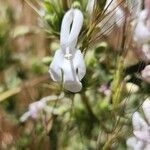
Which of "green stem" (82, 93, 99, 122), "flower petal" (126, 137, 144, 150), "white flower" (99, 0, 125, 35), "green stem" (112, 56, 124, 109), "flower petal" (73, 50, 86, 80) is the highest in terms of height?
"white flower" (99, 0, 125, 35)

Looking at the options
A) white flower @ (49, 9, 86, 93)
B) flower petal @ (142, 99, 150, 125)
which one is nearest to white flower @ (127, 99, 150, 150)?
flower petal @ (142, 99, 150, 125)

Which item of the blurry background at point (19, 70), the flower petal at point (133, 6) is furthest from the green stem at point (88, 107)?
the flower petal at point (133, 6)

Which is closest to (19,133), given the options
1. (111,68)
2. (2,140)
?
(2,140)

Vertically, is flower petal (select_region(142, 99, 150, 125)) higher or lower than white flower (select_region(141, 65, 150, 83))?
lower

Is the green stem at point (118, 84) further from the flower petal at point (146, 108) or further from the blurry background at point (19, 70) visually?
the blurry background at point (19, 70)

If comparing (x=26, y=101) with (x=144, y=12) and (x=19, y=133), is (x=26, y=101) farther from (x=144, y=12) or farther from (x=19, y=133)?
(x=144, y=12)

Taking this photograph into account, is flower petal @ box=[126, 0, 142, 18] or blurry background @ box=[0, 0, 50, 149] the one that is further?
blurry background @ box=[0, 0, 50, 149]

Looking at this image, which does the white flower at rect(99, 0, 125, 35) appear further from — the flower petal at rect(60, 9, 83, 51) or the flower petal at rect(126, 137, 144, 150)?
the flower petal at rect(126, 137, 144, 150)
